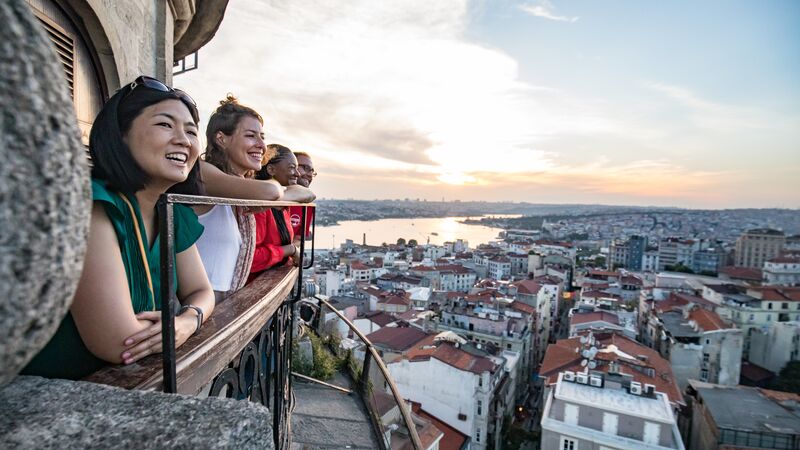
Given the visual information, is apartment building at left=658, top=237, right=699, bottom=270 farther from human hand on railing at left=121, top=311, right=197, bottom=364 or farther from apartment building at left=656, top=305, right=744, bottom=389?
human hand on railing at left=121, top=311, right=197, bottom=364

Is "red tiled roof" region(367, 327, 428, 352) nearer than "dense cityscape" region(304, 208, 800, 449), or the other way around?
"dense cityscape" region(304, 208, 800, 449)

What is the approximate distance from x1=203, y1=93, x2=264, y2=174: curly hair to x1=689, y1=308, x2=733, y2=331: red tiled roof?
85.4 feet

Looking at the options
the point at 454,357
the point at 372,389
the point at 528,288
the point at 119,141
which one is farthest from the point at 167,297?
the point at 528,288

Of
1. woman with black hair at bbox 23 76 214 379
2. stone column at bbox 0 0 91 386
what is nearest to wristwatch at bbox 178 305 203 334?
woman with black hair at bbox 23 76 214 379

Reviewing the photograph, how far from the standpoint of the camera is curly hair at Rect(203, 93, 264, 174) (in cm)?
227

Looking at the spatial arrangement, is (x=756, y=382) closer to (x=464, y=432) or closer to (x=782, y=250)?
(x=464, y=432)

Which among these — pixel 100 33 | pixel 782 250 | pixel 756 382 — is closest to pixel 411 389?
pixel 100 33

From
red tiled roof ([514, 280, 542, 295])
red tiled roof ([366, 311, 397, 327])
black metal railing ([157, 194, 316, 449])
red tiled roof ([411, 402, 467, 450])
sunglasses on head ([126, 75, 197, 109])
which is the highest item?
sunglasses on head ([126, 75, 197, 109])

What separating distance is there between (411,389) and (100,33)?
16344 millimetres

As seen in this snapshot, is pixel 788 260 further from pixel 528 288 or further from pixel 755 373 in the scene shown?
pixel 528 288

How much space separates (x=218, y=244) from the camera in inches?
A: 73.7

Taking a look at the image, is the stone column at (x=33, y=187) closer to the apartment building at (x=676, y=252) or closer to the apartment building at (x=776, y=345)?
the apartment building at (x=776, y=345)

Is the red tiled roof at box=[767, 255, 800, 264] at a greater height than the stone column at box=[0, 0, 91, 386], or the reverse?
the stone column at box=[0, 0, 91, 386]

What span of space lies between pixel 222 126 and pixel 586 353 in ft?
61.8
